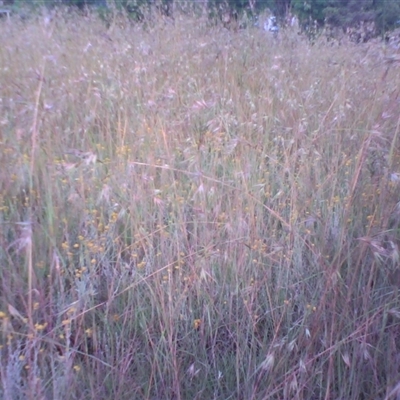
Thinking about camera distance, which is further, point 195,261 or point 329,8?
point 329,8

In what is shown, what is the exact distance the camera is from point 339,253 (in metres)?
1.98

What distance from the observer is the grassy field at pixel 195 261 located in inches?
73.8

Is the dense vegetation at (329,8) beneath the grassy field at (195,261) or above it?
above

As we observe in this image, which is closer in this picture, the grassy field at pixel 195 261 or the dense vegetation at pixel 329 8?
the grassy field at pixel 195 261

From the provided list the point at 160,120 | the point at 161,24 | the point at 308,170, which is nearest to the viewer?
the point at 308,170

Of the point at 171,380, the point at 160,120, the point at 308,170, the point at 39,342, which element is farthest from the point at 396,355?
the point at 160,120

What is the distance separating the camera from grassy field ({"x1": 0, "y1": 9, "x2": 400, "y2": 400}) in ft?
6.15

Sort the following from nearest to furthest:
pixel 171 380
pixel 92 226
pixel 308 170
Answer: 1. pixel 171 380
2. pixel 92 226
3. pixel 308 170

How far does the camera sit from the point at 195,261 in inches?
83.8

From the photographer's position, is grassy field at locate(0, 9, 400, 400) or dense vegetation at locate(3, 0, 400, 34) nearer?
grassy field at locate(0, 9, 400, 400)

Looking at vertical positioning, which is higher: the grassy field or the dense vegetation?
the dense vegetation

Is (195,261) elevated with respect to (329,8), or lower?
lower

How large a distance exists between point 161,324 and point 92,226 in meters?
0.52

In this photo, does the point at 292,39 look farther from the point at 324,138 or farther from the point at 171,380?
the point at 171,380
